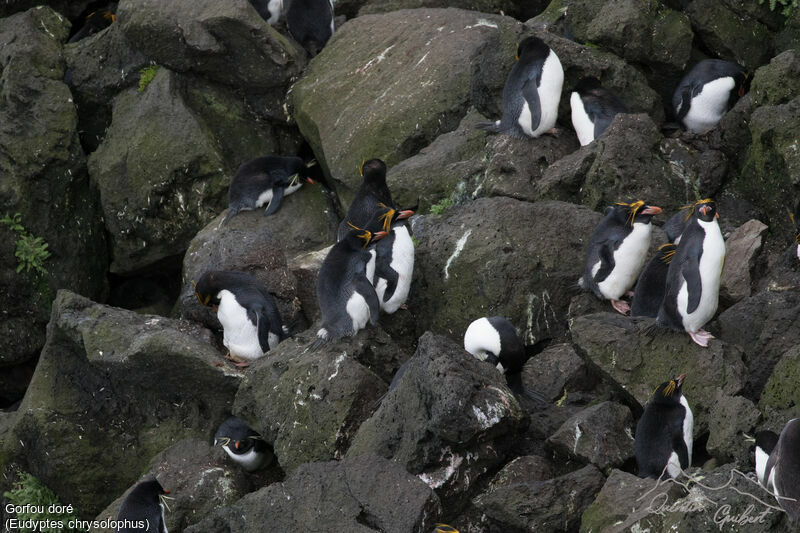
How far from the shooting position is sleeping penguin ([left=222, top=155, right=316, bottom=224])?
1228cm

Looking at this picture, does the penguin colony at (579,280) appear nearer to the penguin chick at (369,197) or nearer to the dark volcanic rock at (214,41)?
the penguin chick at (369,197)

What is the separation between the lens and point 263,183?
12.4m

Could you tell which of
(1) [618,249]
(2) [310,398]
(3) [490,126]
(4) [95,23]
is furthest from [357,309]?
(4) [95,23]

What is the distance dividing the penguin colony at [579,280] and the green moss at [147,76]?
8.63 feet

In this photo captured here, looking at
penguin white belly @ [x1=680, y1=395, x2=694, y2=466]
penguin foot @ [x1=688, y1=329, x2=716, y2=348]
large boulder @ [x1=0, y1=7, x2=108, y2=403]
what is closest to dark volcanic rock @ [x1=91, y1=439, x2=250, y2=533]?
penguin white belly @ [x1=680, y1=395, x2=694, y2=466]

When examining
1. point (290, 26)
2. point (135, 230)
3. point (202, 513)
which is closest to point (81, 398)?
point (202, 513)

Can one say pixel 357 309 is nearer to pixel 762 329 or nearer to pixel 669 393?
pixel 669 393

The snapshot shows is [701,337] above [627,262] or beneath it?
above

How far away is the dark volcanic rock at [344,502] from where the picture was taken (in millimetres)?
6574

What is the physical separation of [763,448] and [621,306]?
281cm

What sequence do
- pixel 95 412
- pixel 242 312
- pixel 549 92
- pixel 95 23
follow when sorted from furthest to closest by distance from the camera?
pixel 95 23 → pixel 549 92 → pixel 95 412 → pixel 242 312

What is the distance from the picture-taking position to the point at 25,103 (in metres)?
14.2

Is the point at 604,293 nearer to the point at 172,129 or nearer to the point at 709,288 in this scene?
the point at 709,288

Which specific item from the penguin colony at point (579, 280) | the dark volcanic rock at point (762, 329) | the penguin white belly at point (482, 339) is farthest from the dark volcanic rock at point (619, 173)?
the penguin white belly at point (482, 339)
